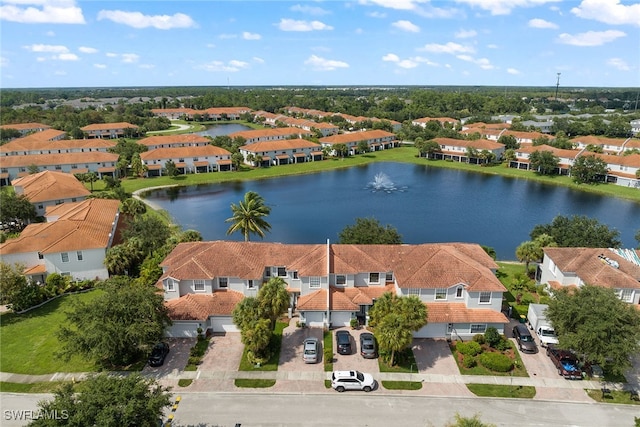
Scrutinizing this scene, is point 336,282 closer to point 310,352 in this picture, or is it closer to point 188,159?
point 310,352

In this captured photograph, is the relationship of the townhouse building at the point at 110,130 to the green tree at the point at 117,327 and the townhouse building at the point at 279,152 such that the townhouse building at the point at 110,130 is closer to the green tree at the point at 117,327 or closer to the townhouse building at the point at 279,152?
the townhouse building at the point at 279,152

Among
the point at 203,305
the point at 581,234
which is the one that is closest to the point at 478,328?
the point at 581,234

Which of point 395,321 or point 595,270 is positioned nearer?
point 395,321

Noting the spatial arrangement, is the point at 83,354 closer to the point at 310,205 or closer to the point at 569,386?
the point at 569,386

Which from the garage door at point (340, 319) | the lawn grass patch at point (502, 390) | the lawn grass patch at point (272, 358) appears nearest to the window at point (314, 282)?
the garage door at point (340, 319)

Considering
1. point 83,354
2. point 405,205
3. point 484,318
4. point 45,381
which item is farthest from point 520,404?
point 405,205

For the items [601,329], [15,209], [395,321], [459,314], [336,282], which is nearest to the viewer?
[601,329]

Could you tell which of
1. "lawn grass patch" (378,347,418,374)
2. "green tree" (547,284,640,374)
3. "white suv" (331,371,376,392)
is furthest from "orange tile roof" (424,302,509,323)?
"white suv" (331,371,376,392)
